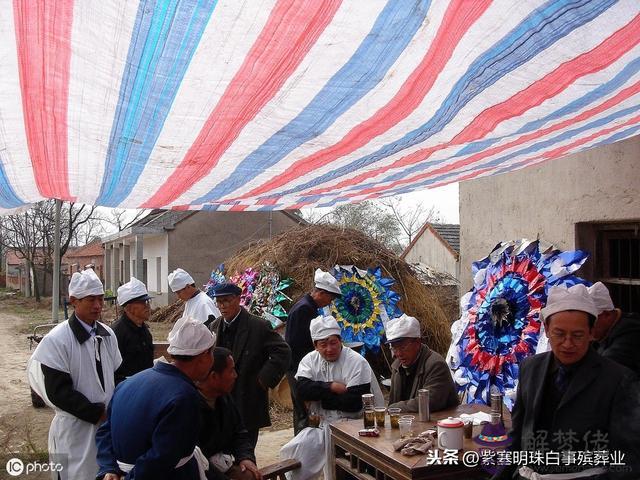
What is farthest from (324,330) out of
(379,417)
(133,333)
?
(133,333)

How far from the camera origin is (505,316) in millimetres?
4605

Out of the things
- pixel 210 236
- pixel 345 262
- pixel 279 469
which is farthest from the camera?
pixel 210 236

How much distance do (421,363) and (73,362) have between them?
2.35 m

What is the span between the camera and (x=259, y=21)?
83.6 inches

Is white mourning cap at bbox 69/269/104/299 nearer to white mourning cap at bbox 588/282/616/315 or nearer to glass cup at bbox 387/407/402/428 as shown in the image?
glass cup at bbox 387/407/402/428

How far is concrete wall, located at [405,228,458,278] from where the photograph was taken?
29547 mm

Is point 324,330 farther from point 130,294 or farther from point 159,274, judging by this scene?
point 159,274

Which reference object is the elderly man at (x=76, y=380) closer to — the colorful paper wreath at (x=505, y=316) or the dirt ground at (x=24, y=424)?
the dirt ground at (x=24, y=424)

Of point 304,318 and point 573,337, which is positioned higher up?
point 573,337

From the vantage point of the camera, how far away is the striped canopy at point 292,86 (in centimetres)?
211

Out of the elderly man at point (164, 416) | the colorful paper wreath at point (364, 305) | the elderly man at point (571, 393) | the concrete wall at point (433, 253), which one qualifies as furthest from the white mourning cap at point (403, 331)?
the concrete wall at point (433, 253)

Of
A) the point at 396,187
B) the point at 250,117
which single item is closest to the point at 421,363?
the point at 396,187

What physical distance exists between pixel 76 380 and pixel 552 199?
4167 mm

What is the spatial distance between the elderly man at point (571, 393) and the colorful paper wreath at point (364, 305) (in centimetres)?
681
